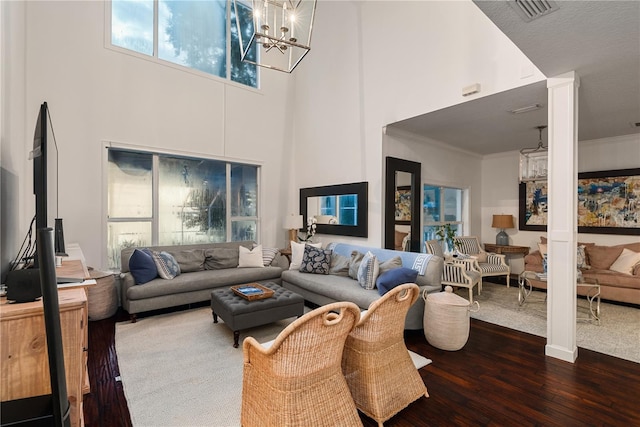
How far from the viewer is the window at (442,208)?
5.82 m

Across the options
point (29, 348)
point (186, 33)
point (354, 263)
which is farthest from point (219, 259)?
point (186, 33)

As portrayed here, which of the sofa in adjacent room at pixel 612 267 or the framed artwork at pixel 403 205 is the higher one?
the framed artwork at pixel 403 205

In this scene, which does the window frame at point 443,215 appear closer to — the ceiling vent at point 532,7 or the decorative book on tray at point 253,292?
the decorative book on tray at point 253,292

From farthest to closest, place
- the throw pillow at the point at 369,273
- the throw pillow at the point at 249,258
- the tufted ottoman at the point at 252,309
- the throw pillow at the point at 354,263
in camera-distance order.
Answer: the throw pillow at the point at 249,258 → the throw pillow at the point at 354,263 → the throw pillow at the point at 369,273 → the tufted ottoman at the point at 252,309

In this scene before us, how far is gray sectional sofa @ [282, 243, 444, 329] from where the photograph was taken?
329 centimetres

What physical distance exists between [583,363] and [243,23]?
23.5 feet

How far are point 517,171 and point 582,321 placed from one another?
343cm

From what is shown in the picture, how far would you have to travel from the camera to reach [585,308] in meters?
4.17

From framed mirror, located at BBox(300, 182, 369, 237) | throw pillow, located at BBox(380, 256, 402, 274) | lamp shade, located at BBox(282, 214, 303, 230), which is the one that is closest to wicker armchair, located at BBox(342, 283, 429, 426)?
throw pillow, located at BBox(380, 256, 402, 274)

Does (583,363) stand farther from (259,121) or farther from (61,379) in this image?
(259,121)

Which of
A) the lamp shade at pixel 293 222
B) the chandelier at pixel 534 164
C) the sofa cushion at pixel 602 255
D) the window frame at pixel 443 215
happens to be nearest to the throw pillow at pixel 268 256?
the lamp shade at pixel 293 222

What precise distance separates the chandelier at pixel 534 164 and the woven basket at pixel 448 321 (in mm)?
2276

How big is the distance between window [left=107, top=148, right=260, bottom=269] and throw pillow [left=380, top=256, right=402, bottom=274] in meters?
3.03

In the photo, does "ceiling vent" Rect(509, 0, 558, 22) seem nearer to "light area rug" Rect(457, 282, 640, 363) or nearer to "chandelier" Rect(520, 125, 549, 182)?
"chandelier" Rect(520, 125, 549, 182)
